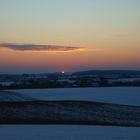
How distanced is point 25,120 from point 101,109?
34.9 ft

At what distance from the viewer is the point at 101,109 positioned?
35.4 meters

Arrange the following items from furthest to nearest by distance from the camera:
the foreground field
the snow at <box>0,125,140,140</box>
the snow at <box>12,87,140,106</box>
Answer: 1. the snow at <box>12,87,140,106</box>
2. the foreground field
3. the snow at <box>0,125,140,140</box>

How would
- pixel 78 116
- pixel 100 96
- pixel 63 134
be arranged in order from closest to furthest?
pixel 63 134 → pixel 78 116 → pixel 100 96

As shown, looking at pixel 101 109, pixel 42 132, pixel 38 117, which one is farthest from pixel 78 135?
pixel 101 109

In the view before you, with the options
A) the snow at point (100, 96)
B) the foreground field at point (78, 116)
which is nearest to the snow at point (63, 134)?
the foreground field at point (78, 116)

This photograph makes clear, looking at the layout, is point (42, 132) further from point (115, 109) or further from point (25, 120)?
point (115, 109)

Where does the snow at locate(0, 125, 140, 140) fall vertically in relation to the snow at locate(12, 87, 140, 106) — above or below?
below

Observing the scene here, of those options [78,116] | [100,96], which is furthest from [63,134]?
[100,96]

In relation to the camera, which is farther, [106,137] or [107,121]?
[107,121]

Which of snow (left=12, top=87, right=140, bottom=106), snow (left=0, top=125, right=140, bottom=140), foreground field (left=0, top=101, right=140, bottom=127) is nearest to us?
snow (left=0, top=125, right=140, bottom=140)

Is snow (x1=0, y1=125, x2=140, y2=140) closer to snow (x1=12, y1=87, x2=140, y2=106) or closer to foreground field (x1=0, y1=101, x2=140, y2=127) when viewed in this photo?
→ foreground field (x1=0, y1=101, x2=140, y2=127)

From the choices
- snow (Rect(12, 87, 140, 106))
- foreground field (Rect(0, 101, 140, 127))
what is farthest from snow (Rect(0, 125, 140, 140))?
snow (Rect(12, 87, 140, 106))

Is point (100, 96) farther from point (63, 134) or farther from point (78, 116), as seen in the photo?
point (63, 134)

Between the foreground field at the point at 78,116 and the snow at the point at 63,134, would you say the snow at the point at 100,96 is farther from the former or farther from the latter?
the snow at the point at 63,134
